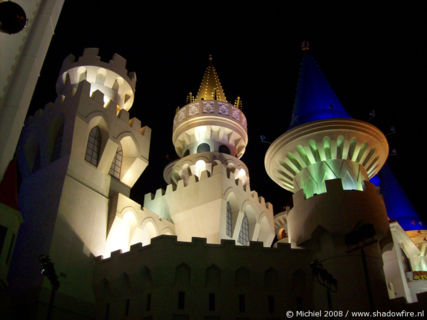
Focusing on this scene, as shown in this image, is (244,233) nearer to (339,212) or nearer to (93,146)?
(339,212)

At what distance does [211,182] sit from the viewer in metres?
27.4

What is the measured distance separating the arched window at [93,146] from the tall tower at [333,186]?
9791 mm

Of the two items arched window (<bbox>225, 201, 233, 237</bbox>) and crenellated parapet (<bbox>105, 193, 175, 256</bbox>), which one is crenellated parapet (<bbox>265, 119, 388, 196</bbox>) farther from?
crenellated parapet (<bbox>105, 193, 175, 256</bbox>)

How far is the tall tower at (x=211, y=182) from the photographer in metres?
26.8

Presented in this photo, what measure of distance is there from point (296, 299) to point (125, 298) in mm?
7764

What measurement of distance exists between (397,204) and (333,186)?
1753cm

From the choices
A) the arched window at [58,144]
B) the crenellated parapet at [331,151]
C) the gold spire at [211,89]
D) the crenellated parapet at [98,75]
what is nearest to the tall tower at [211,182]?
the gold spire at [211,89]

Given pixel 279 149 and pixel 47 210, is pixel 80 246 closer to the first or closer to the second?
pixel 47 210

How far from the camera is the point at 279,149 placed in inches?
922

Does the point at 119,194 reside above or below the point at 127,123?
below

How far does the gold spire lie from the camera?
117 feet

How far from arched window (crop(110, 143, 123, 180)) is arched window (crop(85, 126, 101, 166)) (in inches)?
64.6

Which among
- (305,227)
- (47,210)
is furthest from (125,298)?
(305,227)

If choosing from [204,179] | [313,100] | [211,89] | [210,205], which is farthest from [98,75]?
[313,100]
